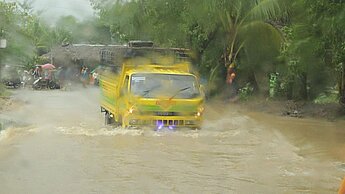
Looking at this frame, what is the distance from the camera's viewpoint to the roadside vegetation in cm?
1633

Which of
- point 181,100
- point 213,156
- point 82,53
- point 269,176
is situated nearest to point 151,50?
point 181,100

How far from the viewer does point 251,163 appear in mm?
10398

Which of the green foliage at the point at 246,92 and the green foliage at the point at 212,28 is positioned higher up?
the green foliage at the point at 212,28

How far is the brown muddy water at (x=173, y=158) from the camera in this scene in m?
8.53

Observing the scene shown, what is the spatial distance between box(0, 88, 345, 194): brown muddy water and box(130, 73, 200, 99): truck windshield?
820 mm

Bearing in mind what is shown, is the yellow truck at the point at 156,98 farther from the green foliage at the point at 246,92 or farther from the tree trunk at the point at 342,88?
the green foliage at the point at 246,92

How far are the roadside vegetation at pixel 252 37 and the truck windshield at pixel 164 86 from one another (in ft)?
11.1

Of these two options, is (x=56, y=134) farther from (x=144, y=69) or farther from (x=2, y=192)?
(x=2, y=192)

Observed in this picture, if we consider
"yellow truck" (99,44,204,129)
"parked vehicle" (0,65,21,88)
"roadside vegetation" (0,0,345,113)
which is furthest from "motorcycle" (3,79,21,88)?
"yellow truck" (99,44,204,129)

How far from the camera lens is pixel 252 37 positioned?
23812 mm

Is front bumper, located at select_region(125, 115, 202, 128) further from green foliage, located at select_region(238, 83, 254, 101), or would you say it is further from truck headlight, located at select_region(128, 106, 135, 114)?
green foliage, located at select_region(238, 83, 254, 101)

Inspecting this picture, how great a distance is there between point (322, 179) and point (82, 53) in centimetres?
3697

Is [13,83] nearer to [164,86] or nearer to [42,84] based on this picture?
[42,84]

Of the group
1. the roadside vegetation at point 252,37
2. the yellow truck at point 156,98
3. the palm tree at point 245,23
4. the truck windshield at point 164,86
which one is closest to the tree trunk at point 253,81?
the roadside vegetation at point 252,37
